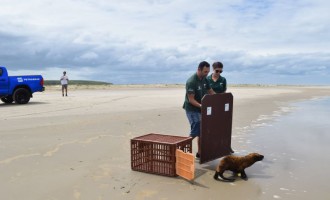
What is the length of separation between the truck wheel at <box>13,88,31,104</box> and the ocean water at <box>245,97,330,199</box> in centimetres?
1219

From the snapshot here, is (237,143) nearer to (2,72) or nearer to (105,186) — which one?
(105,186)

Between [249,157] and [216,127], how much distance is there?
89cm

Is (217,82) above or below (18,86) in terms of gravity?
above

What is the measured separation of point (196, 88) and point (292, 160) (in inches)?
85.4

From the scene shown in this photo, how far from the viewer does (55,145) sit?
25.0 feet

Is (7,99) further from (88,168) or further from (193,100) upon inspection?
(193,100)

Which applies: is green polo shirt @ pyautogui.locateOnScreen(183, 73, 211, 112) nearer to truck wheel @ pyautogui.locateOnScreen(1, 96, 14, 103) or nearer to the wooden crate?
the wooden crate

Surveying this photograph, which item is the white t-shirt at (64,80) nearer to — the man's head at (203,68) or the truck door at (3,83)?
the truck door at (3,83)

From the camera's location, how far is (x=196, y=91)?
636 cm

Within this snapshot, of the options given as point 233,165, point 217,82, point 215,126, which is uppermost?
point 217,82

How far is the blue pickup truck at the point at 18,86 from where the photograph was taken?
57.1 ft

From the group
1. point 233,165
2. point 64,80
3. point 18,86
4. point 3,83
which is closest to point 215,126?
point 233,165

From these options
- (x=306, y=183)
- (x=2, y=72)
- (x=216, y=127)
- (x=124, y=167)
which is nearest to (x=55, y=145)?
(x=124, y=167)

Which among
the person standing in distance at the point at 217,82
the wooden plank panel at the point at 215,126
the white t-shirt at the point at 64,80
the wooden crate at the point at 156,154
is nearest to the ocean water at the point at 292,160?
the wooden plank panel at the point at 215,126
